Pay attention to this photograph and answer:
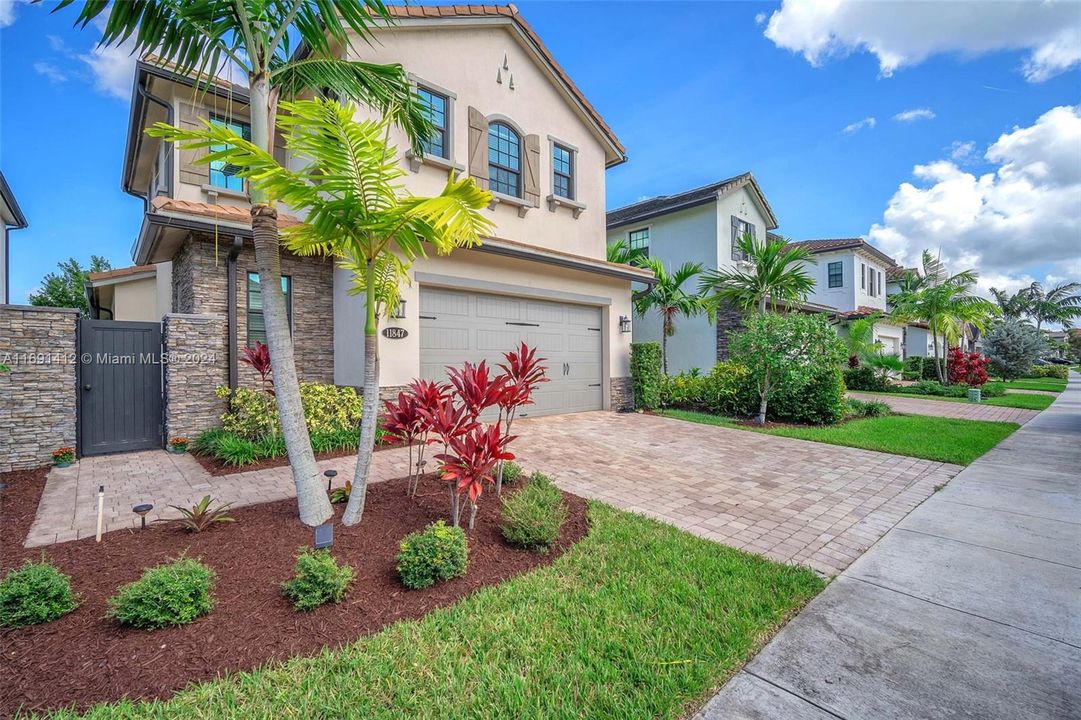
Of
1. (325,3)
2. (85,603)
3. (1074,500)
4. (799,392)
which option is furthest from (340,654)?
(799,392)

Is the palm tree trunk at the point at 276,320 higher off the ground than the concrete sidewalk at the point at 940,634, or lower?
higher

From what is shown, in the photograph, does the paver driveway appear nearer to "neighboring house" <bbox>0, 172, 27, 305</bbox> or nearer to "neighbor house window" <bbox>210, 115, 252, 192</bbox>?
"neighbor house window" <bbox>210, 115, 252, 192</bbox>

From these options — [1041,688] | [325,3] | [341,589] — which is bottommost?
[1041,688]

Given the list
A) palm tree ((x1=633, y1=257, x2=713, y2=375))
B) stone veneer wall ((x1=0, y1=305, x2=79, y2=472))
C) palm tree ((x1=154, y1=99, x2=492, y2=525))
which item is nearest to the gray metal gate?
stone veneer wall ((x1=0, y1=305, x2=79, y2=472))

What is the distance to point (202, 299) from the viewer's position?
7527 mm

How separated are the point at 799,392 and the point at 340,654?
34.1 ft

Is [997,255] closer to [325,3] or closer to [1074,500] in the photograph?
[1074,500]

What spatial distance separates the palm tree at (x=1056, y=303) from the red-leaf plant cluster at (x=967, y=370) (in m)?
26.7

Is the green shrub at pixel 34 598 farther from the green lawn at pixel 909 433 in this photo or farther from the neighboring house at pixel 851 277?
the neighboring house at pixel 851 277

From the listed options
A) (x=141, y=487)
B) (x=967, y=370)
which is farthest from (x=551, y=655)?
(x=967, y=370)

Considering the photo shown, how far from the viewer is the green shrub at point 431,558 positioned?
2926 mm

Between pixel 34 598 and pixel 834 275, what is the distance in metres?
29.4

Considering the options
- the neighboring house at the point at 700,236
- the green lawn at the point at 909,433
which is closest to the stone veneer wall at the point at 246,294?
the green lawn at the point at 909,433

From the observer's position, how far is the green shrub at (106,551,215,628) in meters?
2.38
